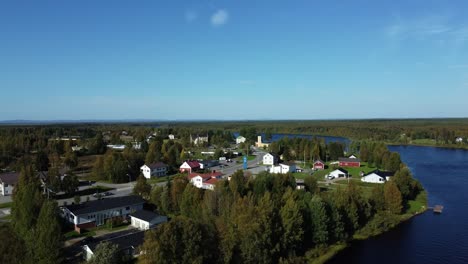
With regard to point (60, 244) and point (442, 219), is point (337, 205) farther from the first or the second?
point (60, 244)

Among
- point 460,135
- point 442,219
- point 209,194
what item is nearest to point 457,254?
point 442,219

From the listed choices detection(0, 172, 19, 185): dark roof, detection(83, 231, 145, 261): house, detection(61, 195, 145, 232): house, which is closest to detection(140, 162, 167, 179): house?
detection(0, 172, 19, 185): dark roof

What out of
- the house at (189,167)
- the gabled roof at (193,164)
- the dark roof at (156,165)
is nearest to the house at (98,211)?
the dark roof at (156,165)

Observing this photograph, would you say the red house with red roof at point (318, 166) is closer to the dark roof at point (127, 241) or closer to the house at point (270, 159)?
the house at point (270, 159)

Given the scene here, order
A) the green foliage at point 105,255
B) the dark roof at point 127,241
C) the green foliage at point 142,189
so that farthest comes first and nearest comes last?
the green foliage at point 142,189, the dark roof at point 127,241, the green foliage at point 105,255

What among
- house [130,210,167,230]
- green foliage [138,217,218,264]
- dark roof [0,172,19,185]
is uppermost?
green foliage [138,217,218,264]

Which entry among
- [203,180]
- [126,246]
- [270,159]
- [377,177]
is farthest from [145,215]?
[270,159]

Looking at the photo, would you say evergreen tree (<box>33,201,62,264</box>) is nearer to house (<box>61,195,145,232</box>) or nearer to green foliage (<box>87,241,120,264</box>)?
green foliage (<box>87,241,120,264</box>)
